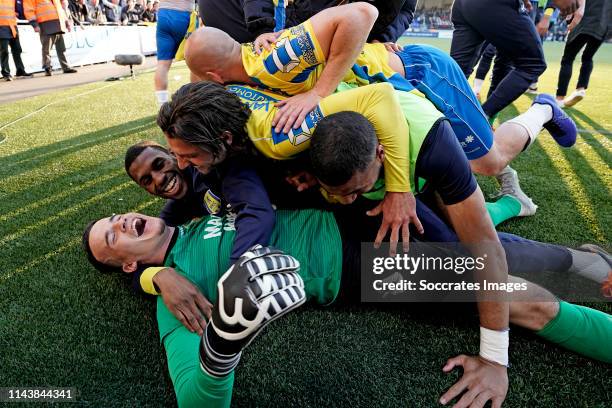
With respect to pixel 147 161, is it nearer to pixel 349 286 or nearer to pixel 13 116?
pixel 349 286

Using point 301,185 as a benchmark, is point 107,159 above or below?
below

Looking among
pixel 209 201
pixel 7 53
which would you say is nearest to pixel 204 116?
pixel 209 201

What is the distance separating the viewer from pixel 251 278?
1.15m

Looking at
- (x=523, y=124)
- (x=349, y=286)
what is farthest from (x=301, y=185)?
(x=523, y=124)

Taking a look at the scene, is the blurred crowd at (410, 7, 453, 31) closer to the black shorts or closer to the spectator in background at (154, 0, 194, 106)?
the spectator in background at (154, 0, 194, 106)

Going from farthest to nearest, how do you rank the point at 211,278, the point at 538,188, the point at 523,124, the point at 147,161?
the point at 538,188
the point at 523,124
the point at 147,161
the point at 211,278

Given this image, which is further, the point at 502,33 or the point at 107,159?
the point at 107,159

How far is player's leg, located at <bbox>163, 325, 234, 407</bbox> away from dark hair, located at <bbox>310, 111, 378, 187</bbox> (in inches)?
29.7

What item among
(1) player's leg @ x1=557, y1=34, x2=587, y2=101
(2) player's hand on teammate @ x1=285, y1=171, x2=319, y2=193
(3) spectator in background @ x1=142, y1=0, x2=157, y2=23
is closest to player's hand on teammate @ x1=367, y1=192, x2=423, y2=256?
(2) player's hand on teammate @ x1=285, y1=171, x2=319, y2=193

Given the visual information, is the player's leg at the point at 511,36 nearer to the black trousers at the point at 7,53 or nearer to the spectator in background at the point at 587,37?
the spectator in background at the point at 587,37

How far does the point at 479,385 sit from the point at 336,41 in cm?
148

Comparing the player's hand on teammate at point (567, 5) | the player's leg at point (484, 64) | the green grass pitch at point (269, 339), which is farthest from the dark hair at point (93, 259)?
the player's leg at point (484, 64)

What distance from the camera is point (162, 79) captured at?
5.21 metres

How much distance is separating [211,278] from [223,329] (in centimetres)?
74
